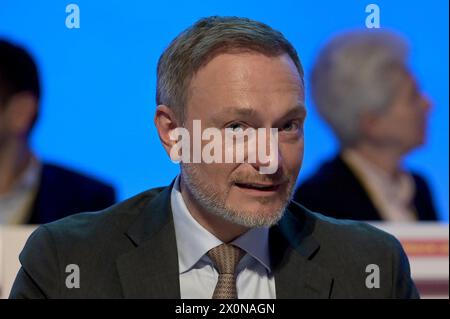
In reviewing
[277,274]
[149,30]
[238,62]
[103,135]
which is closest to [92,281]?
[277,274]

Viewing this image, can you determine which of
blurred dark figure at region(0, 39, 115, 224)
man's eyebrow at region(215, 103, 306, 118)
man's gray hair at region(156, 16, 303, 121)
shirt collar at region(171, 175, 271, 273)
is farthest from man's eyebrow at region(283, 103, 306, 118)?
blurred dark figure at region(0, 39, 115, 224)

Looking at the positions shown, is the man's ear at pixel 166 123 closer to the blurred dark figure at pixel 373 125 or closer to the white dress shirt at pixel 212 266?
the white dress shirt at pixel 212 266

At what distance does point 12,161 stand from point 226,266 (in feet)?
3.29

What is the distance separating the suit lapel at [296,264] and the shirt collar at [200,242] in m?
0.02

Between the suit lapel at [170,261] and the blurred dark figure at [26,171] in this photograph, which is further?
the blurred dark figure at [26,171]

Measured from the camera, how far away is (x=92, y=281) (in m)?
1.39

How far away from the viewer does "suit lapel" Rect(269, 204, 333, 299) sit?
142 cm

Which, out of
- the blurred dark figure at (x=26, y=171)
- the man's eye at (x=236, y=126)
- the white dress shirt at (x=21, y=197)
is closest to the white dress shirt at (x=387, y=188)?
the blurred dark figure at (x=26, y=171)

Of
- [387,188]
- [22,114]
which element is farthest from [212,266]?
[387,188]

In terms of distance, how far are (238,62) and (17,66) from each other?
3.48ft

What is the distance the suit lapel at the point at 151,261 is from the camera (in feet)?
4.54
